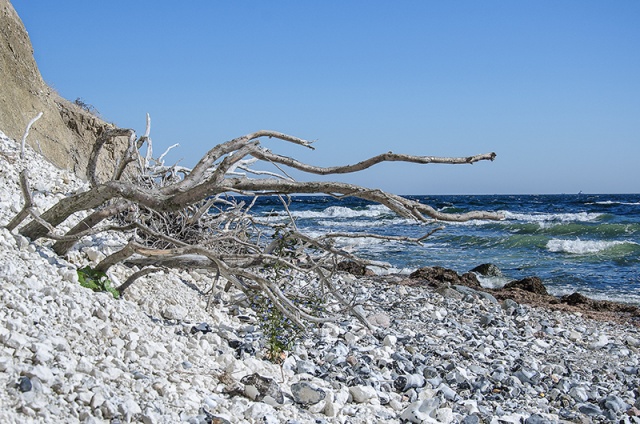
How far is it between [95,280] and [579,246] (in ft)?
55.4

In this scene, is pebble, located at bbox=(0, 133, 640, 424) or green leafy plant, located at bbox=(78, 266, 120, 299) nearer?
pebble, located at bbox=(0, 133, 640, 424)

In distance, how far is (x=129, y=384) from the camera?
10.3 ft

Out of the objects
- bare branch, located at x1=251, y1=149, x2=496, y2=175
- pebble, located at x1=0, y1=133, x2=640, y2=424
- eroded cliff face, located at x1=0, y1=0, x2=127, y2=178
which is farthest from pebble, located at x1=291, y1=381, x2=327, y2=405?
eroded cliff face, located at x1=0, y1=0, x2=127, y2=178

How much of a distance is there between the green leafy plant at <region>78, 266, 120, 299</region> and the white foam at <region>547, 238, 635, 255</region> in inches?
625

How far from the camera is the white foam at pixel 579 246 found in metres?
17.6

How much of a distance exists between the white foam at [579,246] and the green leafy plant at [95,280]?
15880mm

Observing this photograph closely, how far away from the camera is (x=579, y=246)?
18156 millimetres

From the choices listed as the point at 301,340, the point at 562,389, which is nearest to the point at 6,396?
the point at 301,340

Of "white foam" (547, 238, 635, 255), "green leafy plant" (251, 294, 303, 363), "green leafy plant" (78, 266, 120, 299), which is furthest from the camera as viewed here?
"white foam" (547, 238, 635, 255)

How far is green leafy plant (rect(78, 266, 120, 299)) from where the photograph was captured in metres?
4.19

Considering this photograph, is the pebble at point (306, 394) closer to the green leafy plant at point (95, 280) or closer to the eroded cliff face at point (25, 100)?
the green leafy plant at point (95, 280)

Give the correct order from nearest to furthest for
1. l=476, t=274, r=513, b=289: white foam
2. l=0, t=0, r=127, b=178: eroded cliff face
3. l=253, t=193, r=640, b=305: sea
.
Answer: l=0, t=0, r=127, b=178: eroded cliff face < l=476, t=274, r=513, b=289: white foam < l=253, t=193, r=640, b=305: sea

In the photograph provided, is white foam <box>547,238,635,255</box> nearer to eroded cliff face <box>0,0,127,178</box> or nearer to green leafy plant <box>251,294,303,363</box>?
eroded cliff face <box>0,0,127,178</box>

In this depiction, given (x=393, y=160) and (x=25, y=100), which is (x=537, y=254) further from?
(x=393, y=160)
